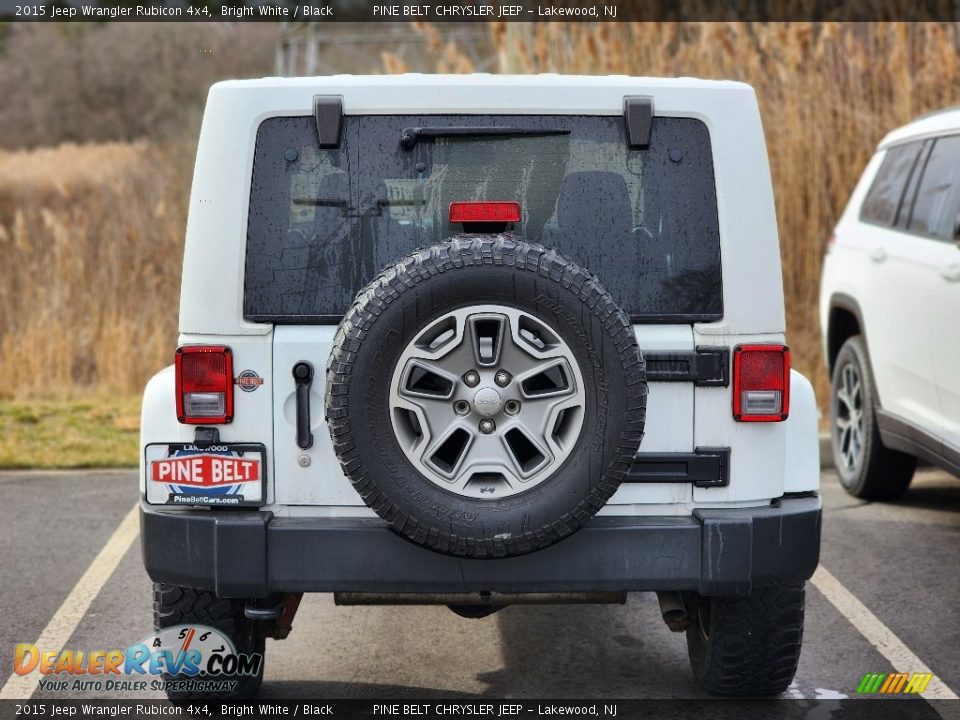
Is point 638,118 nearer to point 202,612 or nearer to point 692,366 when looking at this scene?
point 692,366

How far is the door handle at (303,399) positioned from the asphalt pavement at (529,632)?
108cm

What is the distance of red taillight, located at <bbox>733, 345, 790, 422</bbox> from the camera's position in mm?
3953

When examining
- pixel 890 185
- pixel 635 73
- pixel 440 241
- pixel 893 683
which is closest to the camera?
pixel 440 241

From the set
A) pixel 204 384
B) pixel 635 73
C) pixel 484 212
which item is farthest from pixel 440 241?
pixel 635 73

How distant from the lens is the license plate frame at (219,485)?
390 centimetres

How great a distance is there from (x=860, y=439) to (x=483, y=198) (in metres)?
4.17

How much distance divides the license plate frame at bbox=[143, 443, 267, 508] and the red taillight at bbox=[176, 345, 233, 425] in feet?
0.28

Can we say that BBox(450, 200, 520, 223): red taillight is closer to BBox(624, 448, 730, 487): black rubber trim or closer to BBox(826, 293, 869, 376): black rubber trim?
BBox(624, 448, 730, 487): black rubber trim

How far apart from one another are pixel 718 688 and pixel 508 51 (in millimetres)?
8158

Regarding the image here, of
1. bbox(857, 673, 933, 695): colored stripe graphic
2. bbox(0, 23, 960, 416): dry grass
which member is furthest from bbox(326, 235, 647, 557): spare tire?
bbox(0, 23, 960, 416): dry grass

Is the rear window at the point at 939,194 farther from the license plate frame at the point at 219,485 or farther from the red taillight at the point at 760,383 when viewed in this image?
the license plate frame at the point at 219,485

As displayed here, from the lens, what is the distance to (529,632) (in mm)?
5270

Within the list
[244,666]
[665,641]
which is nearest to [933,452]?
[665,641]

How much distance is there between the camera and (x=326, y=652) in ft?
16.4
